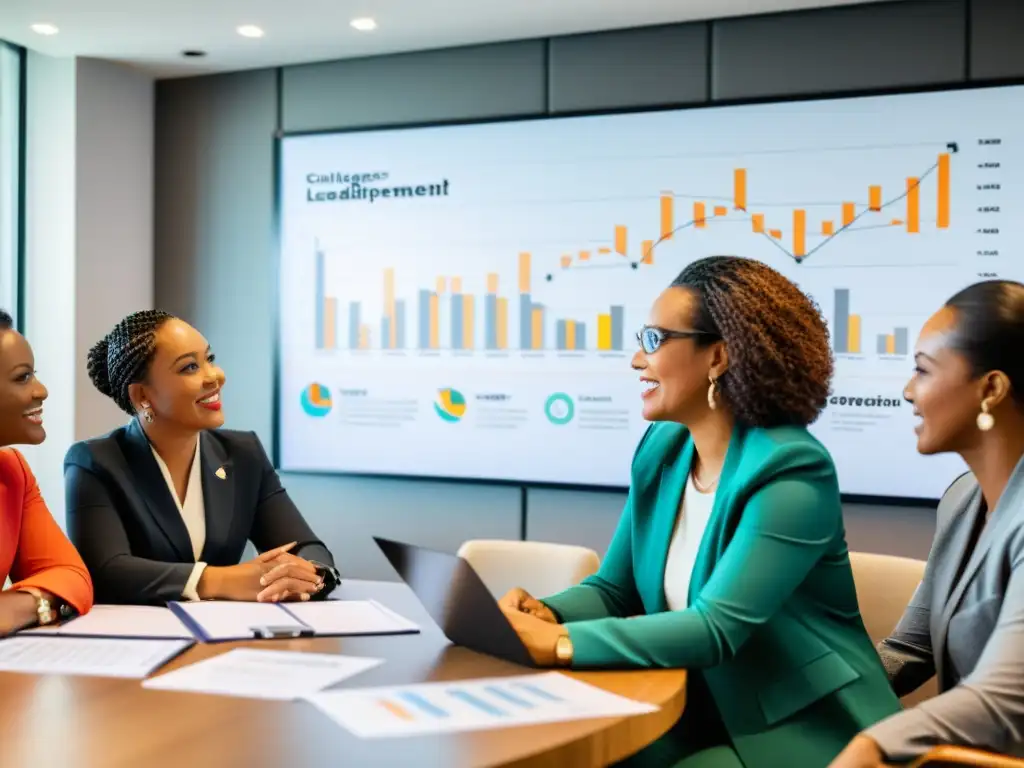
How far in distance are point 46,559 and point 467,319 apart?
8.50ft

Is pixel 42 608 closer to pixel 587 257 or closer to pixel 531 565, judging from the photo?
pixel 531 565

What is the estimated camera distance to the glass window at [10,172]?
15.1ft

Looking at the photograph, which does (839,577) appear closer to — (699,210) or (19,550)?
(19,550)

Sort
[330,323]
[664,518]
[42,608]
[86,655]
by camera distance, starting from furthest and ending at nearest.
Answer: [330,323], [664,518], [42,608], [86,655]

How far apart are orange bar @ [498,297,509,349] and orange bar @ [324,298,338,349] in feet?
2.70

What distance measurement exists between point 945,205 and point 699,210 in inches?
36.3

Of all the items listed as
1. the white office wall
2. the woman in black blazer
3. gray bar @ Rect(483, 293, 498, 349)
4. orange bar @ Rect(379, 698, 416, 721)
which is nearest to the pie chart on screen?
gray bar @ Rect(483, 293, 498, 349)

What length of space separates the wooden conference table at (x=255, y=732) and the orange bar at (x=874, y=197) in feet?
8.86

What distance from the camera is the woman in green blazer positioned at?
66.7 inches

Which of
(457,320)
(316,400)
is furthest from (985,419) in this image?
(316,400)

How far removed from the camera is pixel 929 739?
1439mm

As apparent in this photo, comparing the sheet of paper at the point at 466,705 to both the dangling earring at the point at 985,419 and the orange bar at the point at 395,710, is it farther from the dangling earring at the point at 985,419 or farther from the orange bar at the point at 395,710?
the dangling earring at the point at 985,419

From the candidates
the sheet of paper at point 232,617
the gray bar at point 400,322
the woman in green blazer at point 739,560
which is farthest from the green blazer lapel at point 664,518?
the gray bar at point 400,322

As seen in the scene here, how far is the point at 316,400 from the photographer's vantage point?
4750 millimetres
